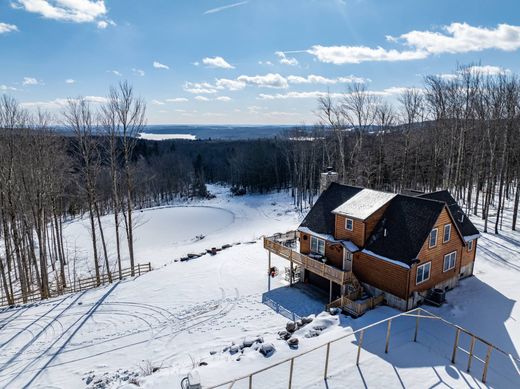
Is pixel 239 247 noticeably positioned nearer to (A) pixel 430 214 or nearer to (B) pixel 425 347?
(A) pixel 430 214

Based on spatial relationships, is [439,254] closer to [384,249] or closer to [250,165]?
[384,249]

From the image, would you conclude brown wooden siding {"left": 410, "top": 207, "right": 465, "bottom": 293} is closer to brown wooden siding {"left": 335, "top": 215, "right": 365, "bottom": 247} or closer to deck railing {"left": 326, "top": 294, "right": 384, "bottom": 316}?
deck railing {"left": 326, "top": 294, "right": 384, "bottom": 316}

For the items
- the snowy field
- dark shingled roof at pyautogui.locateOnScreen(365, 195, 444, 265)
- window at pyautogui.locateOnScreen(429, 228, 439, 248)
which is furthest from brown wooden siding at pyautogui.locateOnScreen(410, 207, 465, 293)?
the snowy field

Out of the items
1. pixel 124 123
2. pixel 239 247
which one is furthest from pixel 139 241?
pixel 124 123

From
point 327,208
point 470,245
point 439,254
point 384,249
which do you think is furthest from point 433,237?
point 327,208

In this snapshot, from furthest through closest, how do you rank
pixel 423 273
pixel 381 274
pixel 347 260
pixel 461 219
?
pixel 461 219 → pixel 347 260 → pixel 381 274 → pixel 423 273

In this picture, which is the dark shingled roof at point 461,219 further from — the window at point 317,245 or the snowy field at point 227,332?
the window at point 317,245
